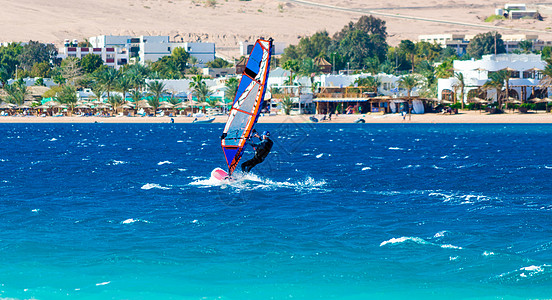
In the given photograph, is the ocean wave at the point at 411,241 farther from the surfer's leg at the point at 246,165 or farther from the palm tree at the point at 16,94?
the palm tree at the point at 16,94

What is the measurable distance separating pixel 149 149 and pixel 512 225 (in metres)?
47.1

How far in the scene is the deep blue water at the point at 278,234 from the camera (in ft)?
66.7

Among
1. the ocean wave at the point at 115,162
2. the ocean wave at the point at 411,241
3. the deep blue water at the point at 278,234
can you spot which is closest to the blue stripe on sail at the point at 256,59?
the deep blue water at the point at 278,234

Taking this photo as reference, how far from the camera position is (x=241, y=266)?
22.0 m

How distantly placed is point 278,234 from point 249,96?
31.3 ft

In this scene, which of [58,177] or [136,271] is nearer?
[136,271]

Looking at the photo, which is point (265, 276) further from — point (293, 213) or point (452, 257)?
point (293, 213)

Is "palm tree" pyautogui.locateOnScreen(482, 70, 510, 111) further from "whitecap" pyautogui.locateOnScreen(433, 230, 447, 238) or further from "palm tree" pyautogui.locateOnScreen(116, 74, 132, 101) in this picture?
"whitecap" pyautogui.locateOnScreen(433, 230, 447, 238)

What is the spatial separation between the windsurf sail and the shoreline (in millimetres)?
90414

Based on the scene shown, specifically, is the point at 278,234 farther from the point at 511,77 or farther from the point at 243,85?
the point at 511,77

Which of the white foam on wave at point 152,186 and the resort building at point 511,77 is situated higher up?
the resort building at point 511,77

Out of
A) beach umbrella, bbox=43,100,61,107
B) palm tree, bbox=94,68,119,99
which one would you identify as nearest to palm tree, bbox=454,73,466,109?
palm tree, bbox=94,68,119,99

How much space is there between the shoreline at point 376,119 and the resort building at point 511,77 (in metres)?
6.30

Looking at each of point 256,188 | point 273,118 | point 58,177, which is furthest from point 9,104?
point 256,188
